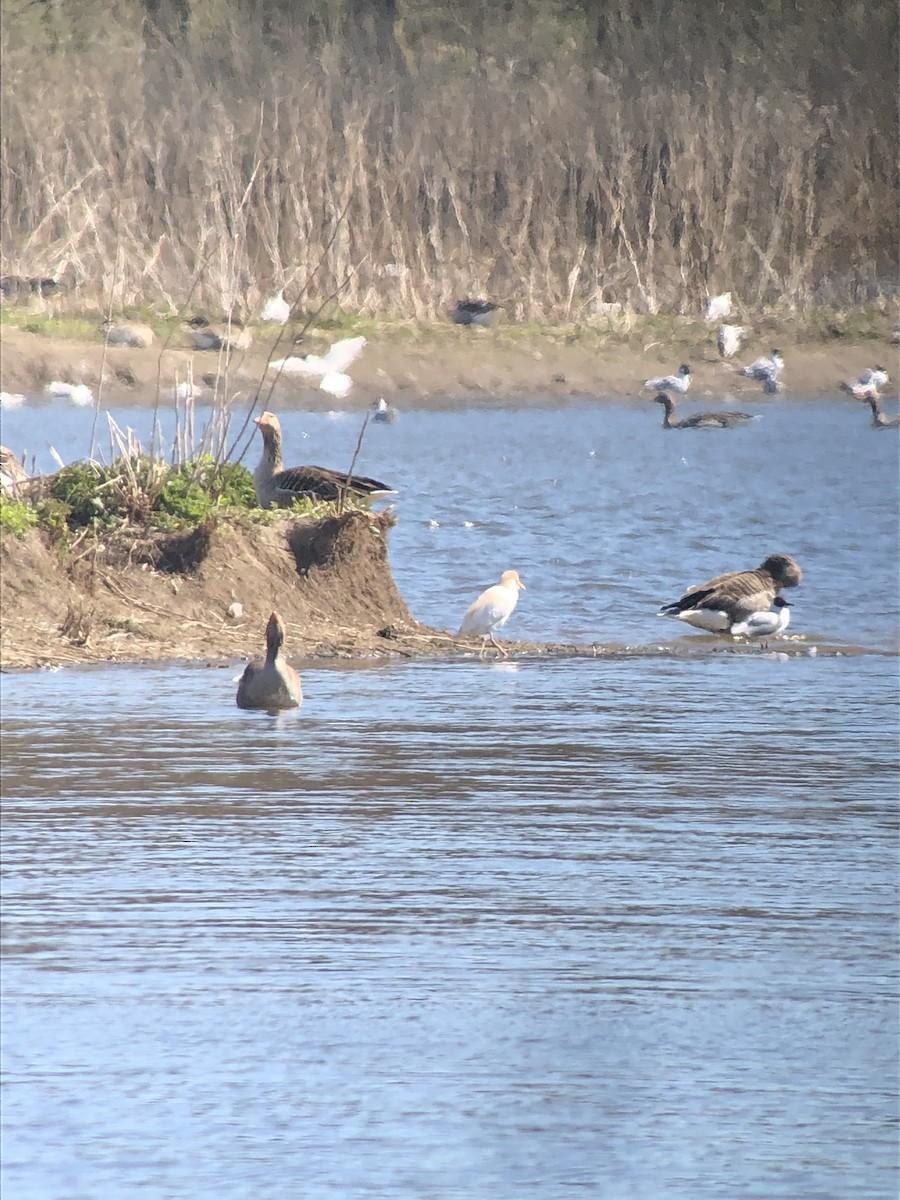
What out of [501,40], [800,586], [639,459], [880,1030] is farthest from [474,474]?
[501,40]

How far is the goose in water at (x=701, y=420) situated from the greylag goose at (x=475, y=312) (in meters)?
3.22

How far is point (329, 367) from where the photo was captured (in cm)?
3438

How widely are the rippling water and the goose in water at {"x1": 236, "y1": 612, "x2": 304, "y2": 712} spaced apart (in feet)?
0.46

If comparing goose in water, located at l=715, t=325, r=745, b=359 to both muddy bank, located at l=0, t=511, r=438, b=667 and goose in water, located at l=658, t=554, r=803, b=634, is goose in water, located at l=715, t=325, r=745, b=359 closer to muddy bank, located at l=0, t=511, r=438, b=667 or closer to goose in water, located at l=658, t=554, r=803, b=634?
goose in water, located at l=658, t=554, r=803, b=634

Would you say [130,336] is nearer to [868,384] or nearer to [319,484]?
[868,384]

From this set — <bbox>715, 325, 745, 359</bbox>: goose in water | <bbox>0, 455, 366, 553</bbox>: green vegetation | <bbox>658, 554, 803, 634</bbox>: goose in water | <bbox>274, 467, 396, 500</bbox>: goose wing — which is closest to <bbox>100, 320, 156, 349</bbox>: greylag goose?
<bbox>715, 325, 745, 359</bbox>: goose in water

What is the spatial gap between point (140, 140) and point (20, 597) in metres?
27.8

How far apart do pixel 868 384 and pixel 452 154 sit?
8978mm

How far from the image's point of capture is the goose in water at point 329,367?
111ft

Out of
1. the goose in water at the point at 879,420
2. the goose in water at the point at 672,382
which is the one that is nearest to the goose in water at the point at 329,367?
the goose in water at the point at 672,382

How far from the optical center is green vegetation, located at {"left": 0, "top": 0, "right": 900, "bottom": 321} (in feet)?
124

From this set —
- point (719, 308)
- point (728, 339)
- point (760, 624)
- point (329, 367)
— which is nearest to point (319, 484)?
point (760, 624)

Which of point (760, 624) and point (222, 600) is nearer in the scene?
point (222, 600)

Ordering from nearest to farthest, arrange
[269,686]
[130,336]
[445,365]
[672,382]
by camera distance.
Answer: [269,686], [130,336], [672,382], [445,365]
